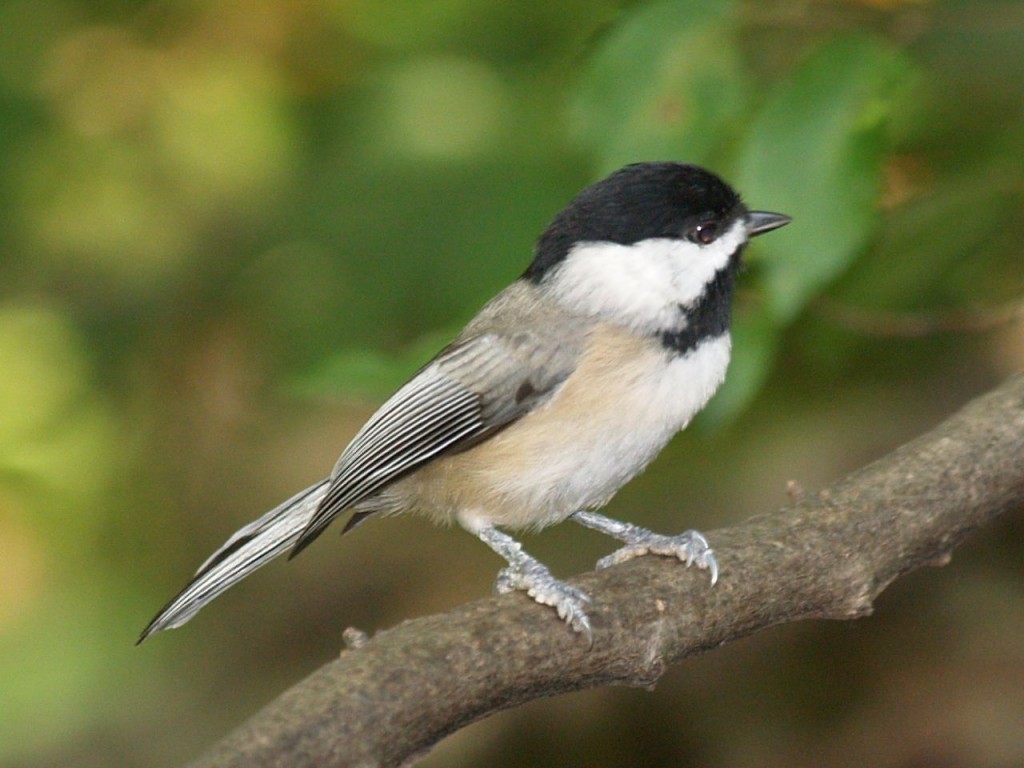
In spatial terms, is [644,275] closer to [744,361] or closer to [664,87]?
[744,361]

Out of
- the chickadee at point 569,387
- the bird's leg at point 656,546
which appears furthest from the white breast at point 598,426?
the bird's leg at point 656,546

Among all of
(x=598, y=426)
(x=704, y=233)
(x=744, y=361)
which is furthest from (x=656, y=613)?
(x=704, y=233)

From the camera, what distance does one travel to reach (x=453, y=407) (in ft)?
7.59

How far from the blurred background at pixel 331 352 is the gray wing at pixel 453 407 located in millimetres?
441

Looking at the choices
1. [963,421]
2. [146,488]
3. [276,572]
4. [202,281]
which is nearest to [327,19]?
[202,281]

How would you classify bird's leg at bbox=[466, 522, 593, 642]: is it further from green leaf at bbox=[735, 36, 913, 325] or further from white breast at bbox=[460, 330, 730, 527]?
green leaf at bbox=[735, 36, 913, 325]

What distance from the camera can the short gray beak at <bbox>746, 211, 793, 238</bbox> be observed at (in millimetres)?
2212

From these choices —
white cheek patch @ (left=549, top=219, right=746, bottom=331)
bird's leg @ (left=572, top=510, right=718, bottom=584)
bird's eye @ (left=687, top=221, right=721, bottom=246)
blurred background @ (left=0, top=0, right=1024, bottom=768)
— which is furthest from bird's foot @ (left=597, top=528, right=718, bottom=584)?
blurred background @ (left=0, top=0, right=1024, bottom=768)

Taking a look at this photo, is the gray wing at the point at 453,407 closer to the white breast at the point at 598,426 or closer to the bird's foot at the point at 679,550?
the white breast at the point at 598,426

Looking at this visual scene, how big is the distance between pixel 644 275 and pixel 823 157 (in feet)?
1.34

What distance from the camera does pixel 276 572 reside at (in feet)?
13.8

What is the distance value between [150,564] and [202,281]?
2.90ft

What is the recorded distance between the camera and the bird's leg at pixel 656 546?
6.64 ft

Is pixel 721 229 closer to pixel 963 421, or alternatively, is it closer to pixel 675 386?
pixel 675 386
